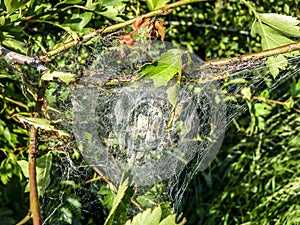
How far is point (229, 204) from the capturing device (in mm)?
2510

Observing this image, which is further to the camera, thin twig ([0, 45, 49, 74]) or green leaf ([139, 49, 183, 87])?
thin twig ([0, 45, 49, 74])

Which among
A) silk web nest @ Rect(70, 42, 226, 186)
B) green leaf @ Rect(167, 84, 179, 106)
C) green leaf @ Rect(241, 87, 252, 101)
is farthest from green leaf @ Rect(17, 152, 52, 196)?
green leaf @ Rect(241, 87, 252, 101)

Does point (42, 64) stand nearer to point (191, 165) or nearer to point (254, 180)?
point (191, 165)

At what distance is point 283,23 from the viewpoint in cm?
114

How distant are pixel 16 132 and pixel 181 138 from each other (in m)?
0.67

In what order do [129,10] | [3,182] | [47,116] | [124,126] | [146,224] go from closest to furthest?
[146,224], [47,116], [124,126], [3,182], [129,10]

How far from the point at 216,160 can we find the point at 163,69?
1723 millimetres

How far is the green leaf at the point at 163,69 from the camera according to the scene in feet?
3.41

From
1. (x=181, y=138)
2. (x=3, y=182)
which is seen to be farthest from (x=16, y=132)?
(x=181, y=138)

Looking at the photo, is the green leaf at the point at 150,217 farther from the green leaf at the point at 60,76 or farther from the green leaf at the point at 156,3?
the green leaf at the point at 156,3

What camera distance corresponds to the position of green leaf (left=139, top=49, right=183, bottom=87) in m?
1.04

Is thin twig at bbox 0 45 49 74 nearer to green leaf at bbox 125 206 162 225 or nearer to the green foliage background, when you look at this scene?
the green foliage background

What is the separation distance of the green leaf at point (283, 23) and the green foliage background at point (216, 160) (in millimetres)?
372

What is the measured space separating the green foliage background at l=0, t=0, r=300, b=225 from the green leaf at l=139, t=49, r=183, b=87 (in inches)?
12.5
